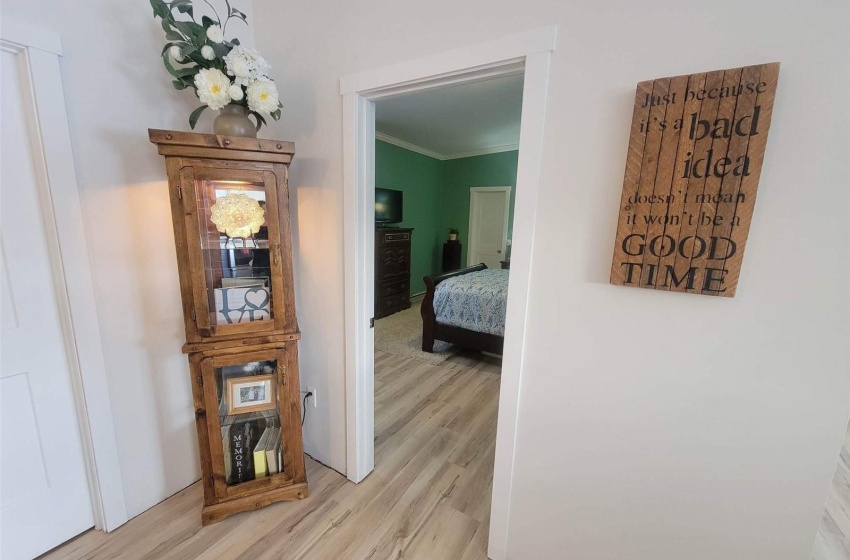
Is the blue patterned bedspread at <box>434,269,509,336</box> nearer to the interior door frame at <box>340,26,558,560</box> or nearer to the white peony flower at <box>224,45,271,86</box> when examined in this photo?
the interior door frame at <box>340,26,558,560</box>

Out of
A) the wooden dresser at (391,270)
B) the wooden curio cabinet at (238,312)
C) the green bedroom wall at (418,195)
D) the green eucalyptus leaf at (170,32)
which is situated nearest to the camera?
the green eucalyptus leaf at (170,32)

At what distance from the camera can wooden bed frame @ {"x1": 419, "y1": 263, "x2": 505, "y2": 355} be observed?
3.26 meters

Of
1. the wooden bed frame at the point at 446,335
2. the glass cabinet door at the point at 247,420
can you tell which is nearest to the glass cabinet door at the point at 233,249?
the glass cabinet door at the point at 247,420

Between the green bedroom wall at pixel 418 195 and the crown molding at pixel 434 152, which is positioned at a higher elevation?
the crown molding at pixel 434 152

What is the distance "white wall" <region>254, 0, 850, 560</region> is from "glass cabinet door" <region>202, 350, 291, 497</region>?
1160mm

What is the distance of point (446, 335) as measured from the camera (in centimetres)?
349

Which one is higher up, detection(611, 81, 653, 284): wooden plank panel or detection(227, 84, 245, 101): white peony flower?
detection(227, 84, 245, 101): white peony flower

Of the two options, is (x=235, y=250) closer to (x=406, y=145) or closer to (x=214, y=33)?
(x=214, y=33)

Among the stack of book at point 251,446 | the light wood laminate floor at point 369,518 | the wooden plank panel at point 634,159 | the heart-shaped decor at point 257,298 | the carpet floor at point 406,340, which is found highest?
the wooden plank panel at point 634,159

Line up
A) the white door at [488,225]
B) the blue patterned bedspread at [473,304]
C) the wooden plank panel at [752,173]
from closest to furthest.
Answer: the wooden plank panel at [752,173] < the blue patterned bedspread at [473,304] < the white door at [488,225]

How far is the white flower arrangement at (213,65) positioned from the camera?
4.09 feet

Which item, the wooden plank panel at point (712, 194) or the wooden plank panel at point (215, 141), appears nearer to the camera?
the wooden plank panel at point (712, 194)

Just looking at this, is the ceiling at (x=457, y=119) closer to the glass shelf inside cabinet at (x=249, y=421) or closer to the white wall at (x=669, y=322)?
the white wall at (x=669, y=322)

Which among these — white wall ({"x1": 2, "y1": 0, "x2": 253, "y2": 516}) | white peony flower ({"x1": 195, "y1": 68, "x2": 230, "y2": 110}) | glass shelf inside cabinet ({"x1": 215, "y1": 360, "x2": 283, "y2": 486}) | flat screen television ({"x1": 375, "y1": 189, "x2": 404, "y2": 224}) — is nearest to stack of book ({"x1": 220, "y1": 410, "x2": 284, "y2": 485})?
glass shelf inside cabinet ({"x1": 215, "y1": 360, "x2": 283, "y2": 486})
